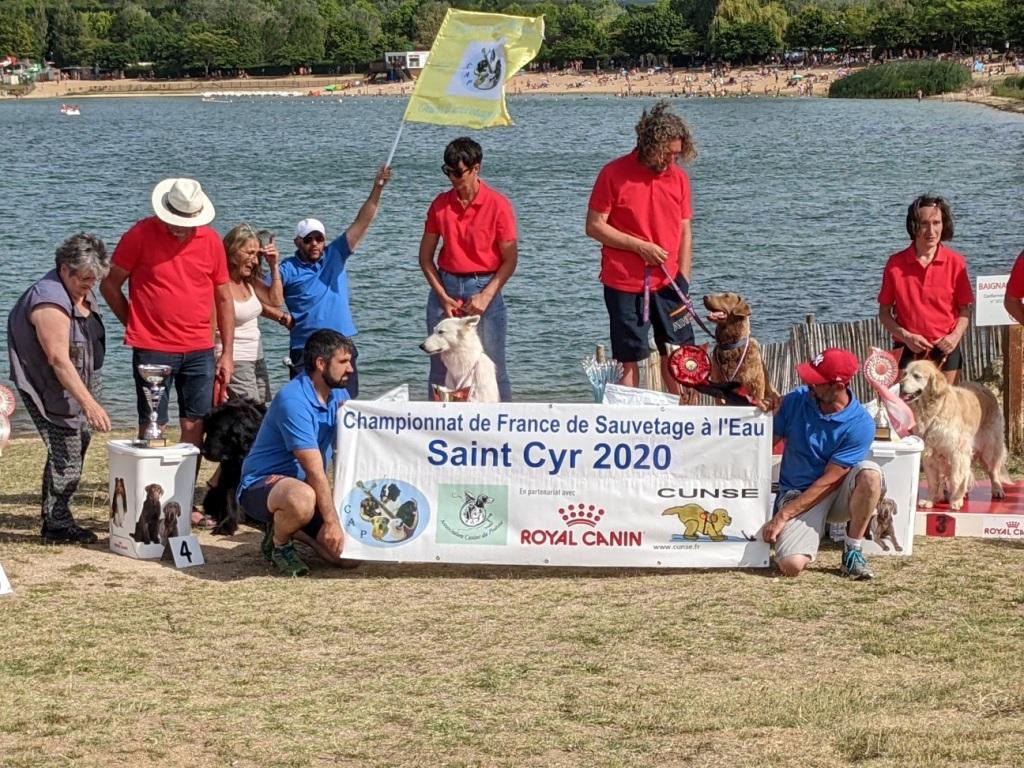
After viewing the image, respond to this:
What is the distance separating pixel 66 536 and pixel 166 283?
1575 mm

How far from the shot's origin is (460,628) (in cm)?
721

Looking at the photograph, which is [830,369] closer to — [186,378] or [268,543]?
[268,543]

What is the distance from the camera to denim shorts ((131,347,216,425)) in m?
8.70

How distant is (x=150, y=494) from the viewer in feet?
27.1

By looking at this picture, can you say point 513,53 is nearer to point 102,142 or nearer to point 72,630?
point 72,630

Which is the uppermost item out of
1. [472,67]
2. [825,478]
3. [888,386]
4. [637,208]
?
[472,67]

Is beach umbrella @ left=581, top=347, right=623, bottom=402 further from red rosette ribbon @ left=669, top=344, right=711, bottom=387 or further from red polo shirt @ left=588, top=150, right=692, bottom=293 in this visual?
red rosette ribbon @ left=669, top=344, right=711, bottom=387

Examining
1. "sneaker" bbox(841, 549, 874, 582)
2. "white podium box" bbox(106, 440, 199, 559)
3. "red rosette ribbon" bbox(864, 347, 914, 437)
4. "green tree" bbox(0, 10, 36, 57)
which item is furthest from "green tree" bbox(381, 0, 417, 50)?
"sneaker" bbox(841, 549, 874, 582)

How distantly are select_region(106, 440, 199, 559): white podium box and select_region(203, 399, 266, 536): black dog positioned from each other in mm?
557

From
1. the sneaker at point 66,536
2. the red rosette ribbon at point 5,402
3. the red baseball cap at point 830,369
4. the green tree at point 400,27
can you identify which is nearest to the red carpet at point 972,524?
the red baseball cap at point 830,369

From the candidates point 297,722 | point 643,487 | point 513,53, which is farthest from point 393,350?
point 297,722

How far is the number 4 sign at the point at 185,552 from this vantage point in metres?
8.27

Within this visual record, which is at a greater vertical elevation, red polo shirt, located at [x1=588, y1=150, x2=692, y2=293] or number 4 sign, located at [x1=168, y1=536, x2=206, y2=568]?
red polo shirt, located at [x1=588, y1=150, x2=692, y2=293]

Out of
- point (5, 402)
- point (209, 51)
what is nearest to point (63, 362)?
point (5, 402)
